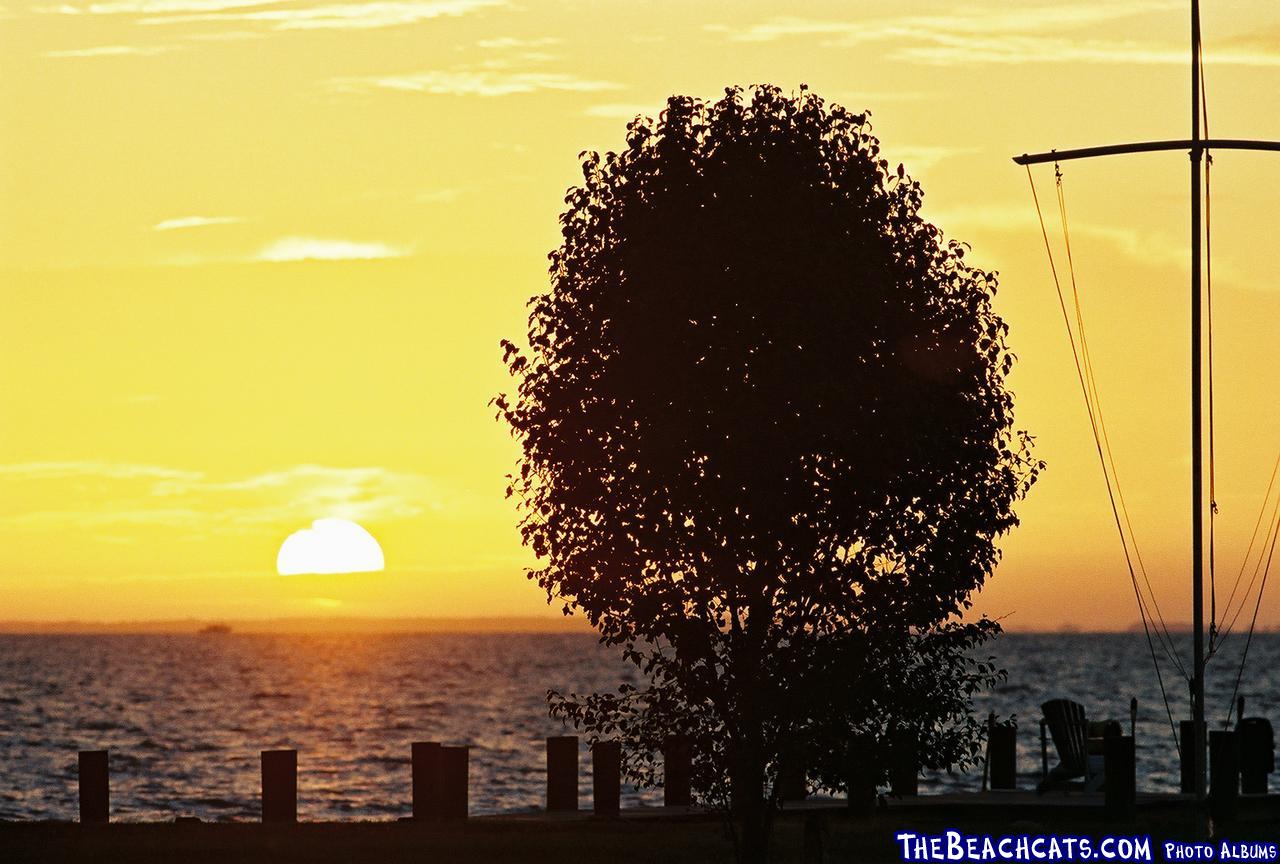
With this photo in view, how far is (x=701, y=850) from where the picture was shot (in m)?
26.2

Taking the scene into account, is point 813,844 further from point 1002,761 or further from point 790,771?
point 1002,761

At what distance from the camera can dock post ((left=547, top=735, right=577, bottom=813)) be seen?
33.1 metres

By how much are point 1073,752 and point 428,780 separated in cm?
1085

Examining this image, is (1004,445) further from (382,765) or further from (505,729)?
(505,729)

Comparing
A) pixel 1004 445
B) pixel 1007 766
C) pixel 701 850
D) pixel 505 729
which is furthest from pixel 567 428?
pixel 505 729

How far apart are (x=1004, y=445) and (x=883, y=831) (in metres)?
7.96

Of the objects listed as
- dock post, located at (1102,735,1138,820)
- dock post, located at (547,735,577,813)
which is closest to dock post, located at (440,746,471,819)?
dock post, located at (547,735,577,813)

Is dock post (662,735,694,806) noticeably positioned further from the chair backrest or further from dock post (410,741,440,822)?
the chair backrest

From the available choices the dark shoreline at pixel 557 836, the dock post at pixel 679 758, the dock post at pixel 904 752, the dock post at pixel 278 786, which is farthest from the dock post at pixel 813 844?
the dock post at pixel 278 786

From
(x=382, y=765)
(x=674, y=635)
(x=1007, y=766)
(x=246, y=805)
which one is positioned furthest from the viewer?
(x=382, y=765)

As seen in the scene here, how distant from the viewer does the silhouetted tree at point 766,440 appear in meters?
20.8

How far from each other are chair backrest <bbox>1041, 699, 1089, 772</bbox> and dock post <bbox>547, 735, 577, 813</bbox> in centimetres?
792

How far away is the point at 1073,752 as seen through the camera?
34625mm

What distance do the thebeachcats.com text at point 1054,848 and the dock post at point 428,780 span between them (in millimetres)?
7757
